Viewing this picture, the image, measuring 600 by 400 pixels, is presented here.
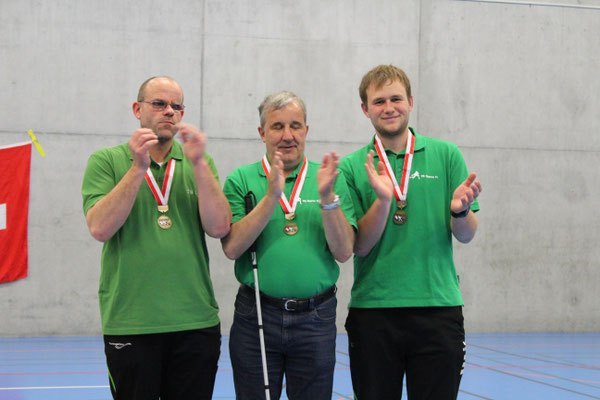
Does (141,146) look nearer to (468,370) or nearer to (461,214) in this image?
(461,214)

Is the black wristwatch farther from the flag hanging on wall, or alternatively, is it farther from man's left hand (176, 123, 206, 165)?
the flag hanging on wall

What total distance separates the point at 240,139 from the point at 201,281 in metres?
7.18

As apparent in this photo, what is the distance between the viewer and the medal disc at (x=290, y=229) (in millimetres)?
3217

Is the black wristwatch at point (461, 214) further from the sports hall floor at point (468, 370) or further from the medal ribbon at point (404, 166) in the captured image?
the sports hall floor at point (468, 370)

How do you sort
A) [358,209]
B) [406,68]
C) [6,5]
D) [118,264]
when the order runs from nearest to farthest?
[118,264], [358,209], [6,5], [406,68]

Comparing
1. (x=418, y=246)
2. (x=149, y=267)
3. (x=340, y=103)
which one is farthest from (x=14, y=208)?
(x=418, y=246)

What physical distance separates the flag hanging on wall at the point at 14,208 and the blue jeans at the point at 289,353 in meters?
7.46

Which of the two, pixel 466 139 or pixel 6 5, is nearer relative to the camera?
pixel 6 5

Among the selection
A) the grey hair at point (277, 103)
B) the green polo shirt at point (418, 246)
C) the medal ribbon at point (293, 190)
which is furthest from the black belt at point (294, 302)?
the grey hair at point (277, 103)

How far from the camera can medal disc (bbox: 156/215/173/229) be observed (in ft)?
10.4

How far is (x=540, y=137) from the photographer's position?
11125 mm

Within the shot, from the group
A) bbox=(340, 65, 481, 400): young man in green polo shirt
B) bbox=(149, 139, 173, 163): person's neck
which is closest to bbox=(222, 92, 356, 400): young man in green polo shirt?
bbox=(340, 65, 481, 400): young man in green polo shirt

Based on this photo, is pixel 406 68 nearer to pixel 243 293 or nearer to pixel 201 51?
pixel 201 51

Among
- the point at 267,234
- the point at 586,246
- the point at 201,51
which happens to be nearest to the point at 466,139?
the point at 586,246
